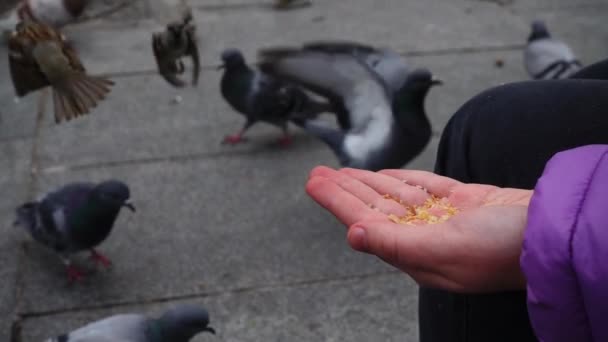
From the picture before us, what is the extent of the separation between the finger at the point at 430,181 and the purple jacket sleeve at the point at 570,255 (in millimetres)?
407

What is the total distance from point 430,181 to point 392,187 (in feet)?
0.37

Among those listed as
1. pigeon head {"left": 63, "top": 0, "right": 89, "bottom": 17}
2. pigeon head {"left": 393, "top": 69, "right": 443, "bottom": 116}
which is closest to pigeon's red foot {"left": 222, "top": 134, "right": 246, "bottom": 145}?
pigeon head {"left": 393, "top": 69, "right": 443, "bottom": 116}

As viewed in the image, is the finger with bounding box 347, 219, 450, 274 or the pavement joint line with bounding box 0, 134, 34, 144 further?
the pavement joint line with bounding box 0, 134, 34, 144

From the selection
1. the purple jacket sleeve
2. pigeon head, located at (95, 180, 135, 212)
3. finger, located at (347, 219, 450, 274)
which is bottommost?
pigeon head, located at (95, 180, 135, 212)

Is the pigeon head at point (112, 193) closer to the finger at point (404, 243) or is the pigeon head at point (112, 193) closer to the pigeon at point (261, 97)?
the pigeon at point (261, 97)

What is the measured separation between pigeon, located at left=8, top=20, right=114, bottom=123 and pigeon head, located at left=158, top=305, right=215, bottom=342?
908mm

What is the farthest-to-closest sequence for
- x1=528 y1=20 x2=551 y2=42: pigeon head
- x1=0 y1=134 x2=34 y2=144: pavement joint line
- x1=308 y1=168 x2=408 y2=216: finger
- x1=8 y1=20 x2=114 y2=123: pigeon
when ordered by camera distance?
x1=528 y1=20 x2=551 y2=42: pigeon head, x1=0 y1=134 x2=34 y2=144: pavement joint line, x1=8 y1=20 x2=114 y2=123: pigeon, x1=308 y1=168 x2=408 y2=216: finger

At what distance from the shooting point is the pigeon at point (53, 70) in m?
3.04

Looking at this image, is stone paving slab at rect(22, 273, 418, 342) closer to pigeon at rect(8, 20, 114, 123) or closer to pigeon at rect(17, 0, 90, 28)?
pigeon at rect(8, 20, 114, 123)

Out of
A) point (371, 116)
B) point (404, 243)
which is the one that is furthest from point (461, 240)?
point (371, 116)

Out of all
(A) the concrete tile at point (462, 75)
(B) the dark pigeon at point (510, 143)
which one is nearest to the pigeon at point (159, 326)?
(B) the dark pigeon at point (510, 143)

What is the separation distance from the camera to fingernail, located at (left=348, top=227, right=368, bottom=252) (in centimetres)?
154

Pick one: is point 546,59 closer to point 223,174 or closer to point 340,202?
point 223,174

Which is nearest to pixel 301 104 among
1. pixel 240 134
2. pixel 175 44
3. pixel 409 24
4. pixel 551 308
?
pixel 240 134
